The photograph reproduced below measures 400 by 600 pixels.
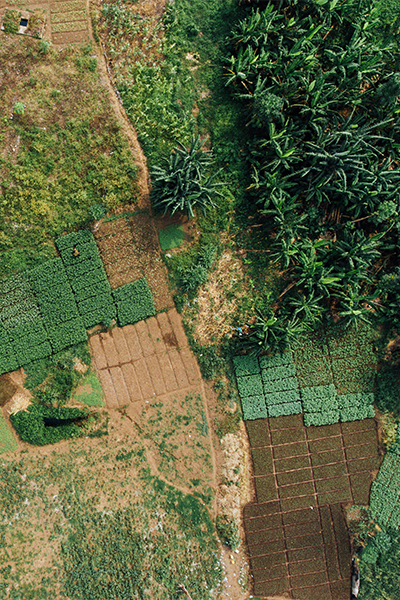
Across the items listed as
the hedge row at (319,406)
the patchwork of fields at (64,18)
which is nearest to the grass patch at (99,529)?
the hedge row at (319,406)

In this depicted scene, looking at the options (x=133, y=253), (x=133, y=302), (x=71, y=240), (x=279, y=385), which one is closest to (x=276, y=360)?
(x=279, y=385)

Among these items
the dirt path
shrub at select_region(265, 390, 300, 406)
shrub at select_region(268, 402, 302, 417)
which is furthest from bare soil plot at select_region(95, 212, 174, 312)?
shrub at select_region(268, 402, 302, 417)

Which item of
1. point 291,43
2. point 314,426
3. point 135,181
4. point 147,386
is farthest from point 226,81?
point 314,426

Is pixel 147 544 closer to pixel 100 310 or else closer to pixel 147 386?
pixel 147 386

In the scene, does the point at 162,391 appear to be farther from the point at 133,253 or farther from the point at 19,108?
the point at 19,108

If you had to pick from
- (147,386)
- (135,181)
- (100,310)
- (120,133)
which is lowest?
(147,386)

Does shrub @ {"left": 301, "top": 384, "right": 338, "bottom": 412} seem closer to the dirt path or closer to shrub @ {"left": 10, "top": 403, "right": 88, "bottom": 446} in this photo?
shrub @ {"left": 10, "top": 403, "right": 88, "bottom": 446}
